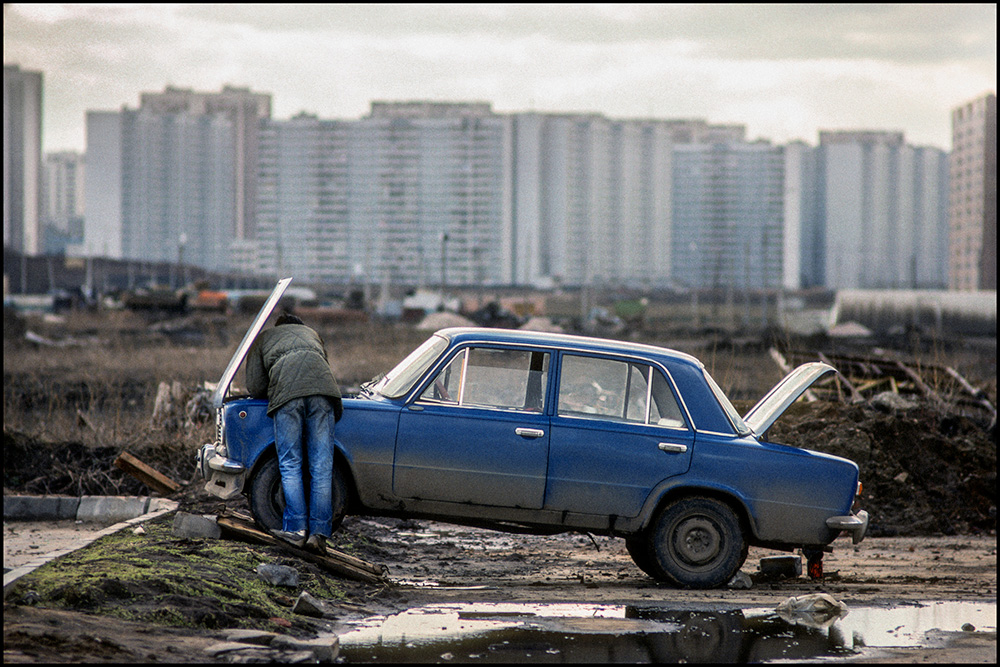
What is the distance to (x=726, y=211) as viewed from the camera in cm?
15412

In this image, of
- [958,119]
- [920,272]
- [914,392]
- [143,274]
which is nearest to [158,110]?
[143,274]

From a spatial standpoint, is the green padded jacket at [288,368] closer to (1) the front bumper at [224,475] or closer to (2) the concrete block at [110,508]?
(1) the front bumper at [224,475]

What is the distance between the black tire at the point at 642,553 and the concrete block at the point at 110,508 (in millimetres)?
4408

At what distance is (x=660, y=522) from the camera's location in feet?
24.3

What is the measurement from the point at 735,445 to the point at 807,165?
172196 millimetres

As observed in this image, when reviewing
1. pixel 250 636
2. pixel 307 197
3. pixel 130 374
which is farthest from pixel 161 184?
pixel 250 636

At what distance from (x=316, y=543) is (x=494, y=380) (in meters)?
1.66

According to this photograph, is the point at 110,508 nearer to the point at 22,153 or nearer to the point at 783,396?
the point at 783,396

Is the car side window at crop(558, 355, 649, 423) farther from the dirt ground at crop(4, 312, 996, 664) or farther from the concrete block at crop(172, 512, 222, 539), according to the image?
the concrete block at crop(172, 512, 222, 539)

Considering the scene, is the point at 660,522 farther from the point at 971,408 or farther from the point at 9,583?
the point at 971,408

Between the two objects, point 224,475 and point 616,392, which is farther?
point 616,392

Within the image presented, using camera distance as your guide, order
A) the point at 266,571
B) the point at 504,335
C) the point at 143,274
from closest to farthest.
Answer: the point at 266,571
the point at 504,335
the point at 143,274

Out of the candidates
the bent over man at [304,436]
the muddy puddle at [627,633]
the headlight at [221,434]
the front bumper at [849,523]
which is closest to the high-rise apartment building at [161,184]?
the headlight at [221,434]

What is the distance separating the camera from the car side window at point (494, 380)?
7.43 m
